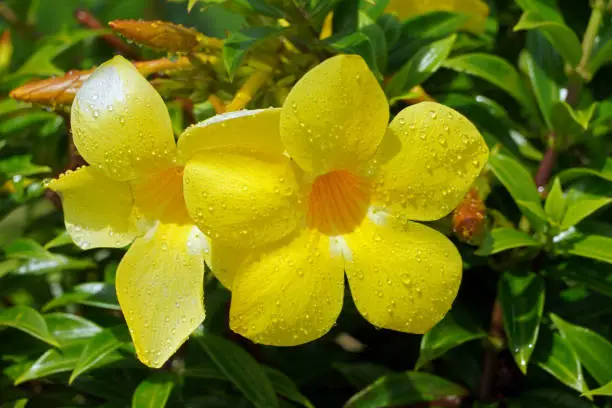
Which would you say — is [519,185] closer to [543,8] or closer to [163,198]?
[543,8]

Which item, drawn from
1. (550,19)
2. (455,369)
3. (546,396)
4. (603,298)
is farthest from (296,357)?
(550,19)

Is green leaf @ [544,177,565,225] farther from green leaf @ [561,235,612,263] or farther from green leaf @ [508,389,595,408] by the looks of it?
green leaf @ [508,389,595,408]

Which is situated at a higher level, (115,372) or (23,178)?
(23,178)

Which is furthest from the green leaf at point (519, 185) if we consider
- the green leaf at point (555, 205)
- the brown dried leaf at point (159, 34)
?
the brown dried leaf at point (159, 34)

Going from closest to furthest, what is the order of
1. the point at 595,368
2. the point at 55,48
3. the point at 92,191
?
the point at 92,191, the point at 595,368, the point at 55,48

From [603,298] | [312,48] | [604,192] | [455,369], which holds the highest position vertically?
[312,48]

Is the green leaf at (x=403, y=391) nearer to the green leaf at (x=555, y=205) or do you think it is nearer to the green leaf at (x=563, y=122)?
the green leaf at (x=555, y=205)

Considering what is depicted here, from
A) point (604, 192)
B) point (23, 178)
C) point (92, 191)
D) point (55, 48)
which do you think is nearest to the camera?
point (92, 191)

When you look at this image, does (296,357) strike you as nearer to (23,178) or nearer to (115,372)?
(115,372)
